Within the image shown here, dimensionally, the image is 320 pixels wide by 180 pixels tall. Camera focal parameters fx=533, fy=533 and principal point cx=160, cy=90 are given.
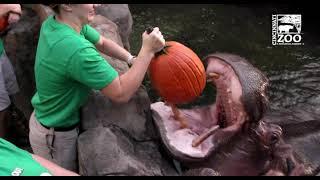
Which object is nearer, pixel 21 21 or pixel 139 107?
pixel 139 107

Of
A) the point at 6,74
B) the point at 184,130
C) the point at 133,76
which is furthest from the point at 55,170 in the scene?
the point at 6,74

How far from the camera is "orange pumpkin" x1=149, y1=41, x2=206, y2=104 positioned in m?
2.98

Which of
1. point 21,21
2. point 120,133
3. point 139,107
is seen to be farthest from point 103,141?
point 21,21

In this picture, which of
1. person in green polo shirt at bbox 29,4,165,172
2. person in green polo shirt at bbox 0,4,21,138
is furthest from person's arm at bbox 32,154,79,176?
person in green polo shirt at bbox 0,4,21,138

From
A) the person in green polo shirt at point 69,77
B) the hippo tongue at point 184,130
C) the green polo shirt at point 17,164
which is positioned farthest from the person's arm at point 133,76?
the green polo shirt at point 17,164

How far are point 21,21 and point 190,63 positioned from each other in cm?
153

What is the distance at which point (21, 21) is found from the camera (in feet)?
12.8

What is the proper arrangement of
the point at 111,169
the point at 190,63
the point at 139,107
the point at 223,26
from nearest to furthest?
the point at 111,169 → the point at 190,63 → the point at 139,107 → the point at 223,26

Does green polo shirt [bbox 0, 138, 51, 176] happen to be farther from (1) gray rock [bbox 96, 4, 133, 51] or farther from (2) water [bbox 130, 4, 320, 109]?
(1) gray rock [bbox 96, 4, 133, 51]

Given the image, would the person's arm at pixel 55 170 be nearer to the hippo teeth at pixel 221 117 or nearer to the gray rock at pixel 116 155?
the gray rock at pixel 116 155

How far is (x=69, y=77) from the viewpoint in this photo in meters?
2.86

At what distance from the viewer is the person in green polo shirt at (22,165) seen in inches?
109

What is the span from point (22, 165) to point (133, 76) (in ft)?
2.46

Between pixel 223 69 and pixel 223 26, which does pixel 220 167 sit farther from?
pixel 223 26
